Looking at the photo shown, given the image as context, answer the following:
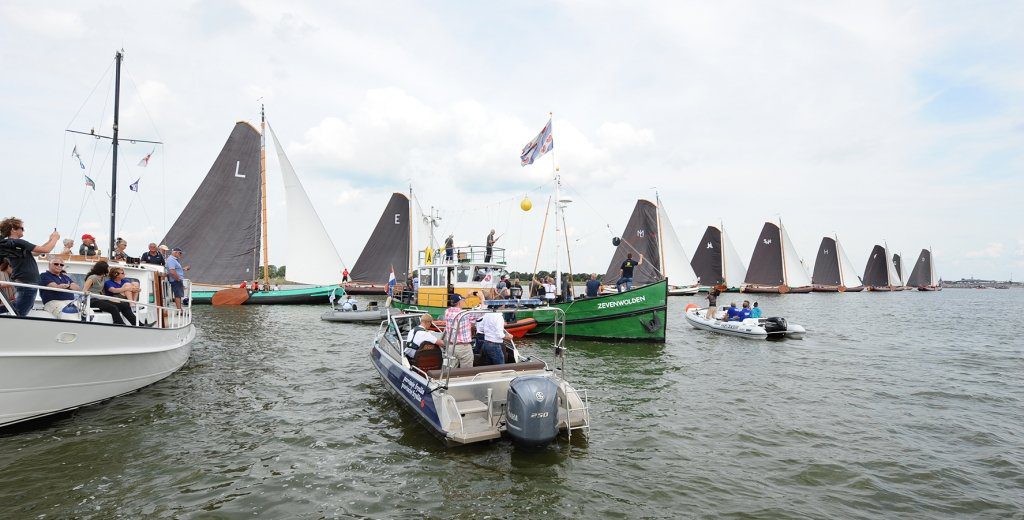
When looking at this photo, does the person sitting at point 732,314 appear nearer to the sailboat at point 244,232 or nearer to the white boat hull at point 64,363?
the white boat hull at point 64,363

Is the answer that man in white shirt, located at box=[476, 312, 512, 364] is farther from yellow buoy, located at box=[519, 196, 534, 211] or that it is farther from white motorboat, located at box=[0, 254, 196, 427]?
yellow buoy, located at box=[519, 196, 534, 211]

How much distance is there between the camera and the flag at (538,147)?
21859 mm

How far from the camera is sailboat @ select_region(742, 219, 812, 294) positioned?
71.1 metres

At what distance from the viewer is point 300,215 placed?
124 feet

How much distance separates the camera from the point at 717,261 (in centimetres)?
6919

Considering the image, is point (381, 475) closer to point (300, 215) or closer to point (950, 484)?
point (950, 484)

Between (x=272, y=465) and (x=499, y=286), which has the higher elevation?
(x=499, y=286)

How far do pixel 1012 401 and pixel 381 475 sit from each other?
15.2 m

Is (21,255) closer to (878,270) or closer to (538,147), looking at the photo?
(538,147)

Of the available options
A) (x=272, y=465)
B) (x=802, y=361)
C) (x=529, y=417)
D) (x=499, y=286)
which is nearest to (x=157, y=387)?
(x=272, y=465)

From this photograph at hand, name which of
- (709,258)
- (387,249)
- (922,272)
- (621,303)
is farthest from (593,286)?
(922,272)

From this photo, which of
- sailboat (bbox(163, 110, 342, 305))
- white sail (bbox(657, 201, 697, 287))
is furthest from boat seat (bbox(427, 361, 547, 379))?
white sail (bbox(657, 201, 697, 287))

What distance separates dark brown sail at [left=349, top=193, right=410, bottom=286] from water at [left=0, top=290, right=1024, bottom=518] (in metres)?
31.9

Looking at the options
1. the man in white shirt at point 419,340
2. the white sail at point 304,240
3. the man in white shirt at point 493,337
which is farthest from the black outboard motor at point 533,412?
the white sail at point 304,240
